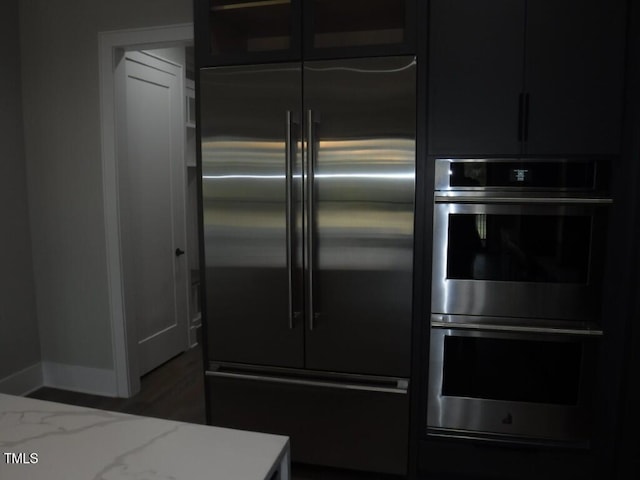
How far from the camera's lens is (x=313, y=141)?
2115 mm

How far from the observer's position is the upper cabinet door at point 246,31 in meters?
2.14

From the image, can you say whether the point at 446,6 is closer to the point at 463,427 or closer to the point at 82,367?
the point at 463,427

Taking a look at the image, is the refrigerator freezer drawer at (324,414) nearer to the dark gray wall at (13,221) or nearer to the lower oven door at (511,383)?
the lower oven door at (511,383)

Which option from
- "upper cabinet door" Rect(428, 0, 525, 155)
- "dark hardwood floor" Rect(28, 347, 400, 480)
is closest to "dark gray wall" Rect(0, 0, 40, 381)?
"dark hardwood floor" Rect(28, 347, 400, 480)

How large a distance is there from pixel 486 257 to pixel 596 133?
0.69 m

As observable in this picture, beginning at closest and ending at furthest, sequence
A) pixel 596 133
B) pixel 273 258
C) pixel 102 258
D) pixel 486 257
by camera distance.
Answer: pixel 596 133 < pixel 486 257 < pixel 273 258 < pixel 102 258

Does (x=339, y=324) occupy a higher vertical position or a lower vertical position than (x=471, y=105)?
lower

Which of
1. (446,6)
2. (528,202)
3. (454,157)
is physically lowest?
(528,202)

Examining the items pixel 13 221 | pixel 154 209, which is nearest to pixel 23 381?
pixel 13 221

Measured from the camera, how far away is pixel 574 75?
193cm

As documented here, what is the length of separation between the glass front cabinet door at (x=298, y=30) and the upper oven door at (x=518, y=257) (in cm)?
81

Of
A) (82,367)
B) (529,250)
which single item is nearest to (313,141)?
(529,250)

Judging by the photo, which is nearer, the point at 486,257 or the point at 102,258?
the point at 486,257

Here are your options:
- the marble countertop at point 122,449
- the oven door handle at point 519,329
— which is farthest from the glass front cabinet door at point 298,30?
the marble countertop at point 122,449
